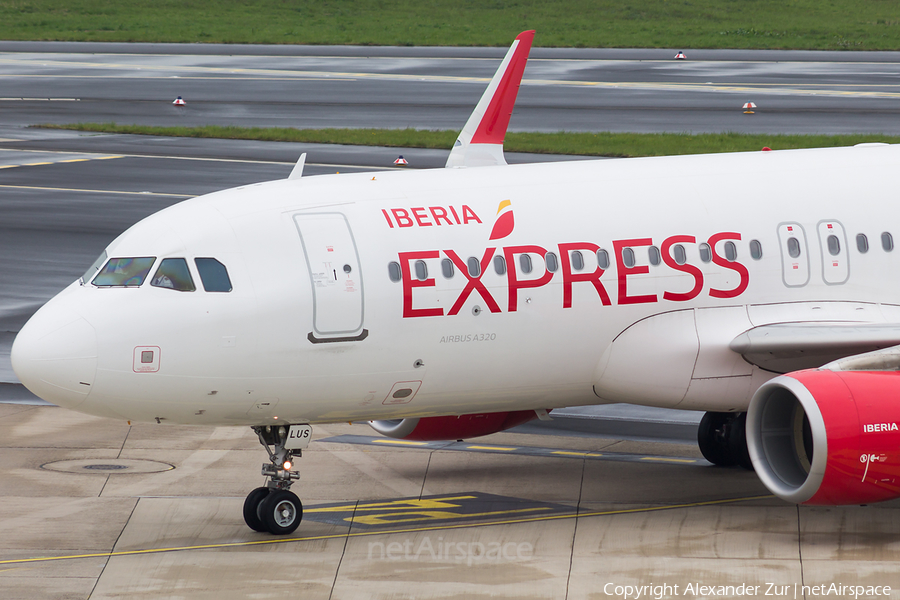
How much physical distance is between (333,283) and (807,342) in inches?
223

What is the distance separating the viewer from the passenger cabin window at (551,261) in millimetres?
16469

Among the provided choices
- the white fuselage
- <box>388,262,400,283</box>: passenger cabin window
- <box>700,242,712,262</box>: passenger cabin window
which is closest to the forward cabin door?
the white fuselage

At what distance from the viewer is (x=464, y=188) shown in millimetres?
16812

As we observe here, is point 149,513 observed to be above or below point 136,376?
below

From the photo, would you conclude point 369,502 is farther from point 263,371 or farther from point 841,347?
point 841,347

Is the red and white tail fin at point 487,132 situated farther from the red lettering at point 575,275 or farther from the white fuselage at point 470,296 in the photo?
the red lettering at point 575,275

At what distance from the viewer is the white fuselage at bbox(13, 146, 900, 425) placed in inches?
598

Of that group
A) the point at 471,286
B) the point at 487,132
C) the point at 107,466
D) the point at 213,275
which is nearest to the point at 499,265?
the point at 471,286

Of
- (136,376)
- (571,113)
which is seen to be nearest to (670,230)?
(136,376)

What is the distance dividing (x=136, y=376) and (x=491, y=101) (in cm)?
866

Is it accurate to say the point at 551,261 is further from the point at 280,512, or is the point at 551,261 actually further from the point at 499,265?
the point at 280,512

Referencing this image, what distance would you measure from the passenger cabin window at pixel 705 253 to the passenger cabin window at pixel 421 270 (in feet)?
11.6

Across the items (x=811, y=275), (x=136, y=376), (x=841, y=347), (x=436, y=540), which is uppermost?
(x=811, y=275)

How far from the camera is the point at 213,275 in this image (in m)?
15.3
